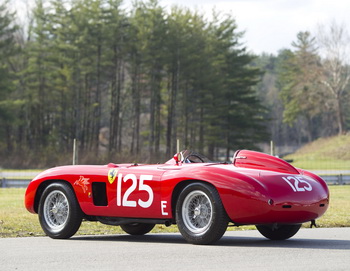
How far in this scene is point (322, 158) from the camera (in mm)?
61875

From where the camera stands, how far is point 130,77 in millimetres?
73188

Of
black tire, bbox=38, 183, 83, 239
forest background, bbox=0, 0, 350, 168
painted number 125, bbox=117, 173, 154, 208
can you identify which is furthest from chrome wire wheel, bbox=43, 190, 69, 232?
forest background, bbox=0, 0, 350, 168

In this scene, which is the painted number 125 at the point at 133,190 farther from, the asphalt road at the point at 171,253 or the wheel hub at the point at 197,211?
the wheel hub at the point at 197,211

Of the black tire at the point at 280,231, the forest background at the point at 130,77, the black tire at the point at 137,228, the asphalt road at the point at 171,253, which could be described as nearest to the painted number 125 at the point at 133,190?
the asphalt road at the point at 171,253

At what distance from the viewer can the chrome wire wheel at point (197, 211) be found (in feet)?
31.2

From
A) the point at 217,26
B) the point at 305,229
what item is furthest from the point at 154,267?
the point at 217,26

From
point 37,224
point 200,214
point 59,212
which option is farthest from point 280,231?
point 37,224

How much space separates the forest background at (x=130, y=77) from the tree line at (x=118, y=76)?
0.10 m

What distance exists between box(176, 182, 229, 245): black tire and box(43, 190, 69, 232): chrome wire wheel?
191 centimetres

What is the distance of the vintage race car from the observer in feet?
30.5

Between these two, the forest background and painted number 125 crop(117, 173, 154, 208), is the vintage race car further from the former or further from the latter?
the forest background

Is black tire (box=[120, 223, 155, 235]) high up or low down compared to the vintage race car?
down

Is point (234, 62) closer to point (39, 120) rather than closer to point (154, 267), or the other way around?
point (39, 120)

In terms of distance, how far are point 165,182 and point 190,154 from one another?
1.08m
